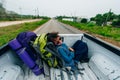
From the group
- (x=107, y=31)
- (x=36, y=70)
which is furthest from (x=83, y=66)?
(x=107, y=31)

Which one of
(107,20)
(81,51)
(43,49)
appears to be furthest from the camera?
(107,20)

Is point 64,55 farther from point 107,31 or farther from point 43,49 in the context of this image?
point 107,31

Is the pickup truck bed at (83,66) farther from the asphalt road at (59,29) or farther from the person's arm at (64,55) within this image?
the asphalt road at (59,29)

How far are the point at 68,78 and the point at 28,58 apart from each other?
0.84 meters

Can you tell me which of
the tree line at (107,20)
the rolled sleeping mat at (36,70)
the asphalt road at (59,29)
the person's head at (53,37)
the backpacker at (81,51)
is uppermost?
the person's head at (53,37)

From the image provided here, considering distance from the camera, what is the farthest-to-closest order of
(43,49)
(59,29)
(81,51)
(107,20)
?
1. (107,20)
2. (59,29)
3. (81,51)
4. (43,49)

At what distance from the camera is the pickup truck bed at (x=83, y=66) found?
106 inches

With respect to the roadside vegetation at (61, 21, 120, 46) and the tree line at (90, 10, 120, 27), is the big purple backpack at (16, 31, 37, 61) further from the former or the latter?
the tree line at (90, 10, 120, 27)

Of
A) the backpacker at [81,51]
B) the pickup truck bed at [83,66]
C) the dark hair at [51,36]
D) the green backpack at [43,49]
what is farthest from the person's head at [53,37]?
the backpacker at [81,51]

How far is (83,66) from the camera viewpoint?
3.69m

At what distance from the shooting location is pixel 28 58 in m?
3.07

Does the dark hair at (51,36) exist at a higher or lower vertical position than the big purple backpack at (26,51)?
higher

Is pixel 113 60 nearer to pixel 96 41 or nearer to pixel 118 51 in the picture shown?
pixel 118 51

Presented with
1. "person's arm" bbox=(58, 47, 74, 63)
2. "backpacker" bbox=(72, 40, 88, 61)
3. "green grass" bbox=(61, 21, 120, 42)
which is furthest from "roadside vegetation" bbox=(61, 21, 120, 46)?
"person's arm" bbox=(58, 47, 74, 63)
